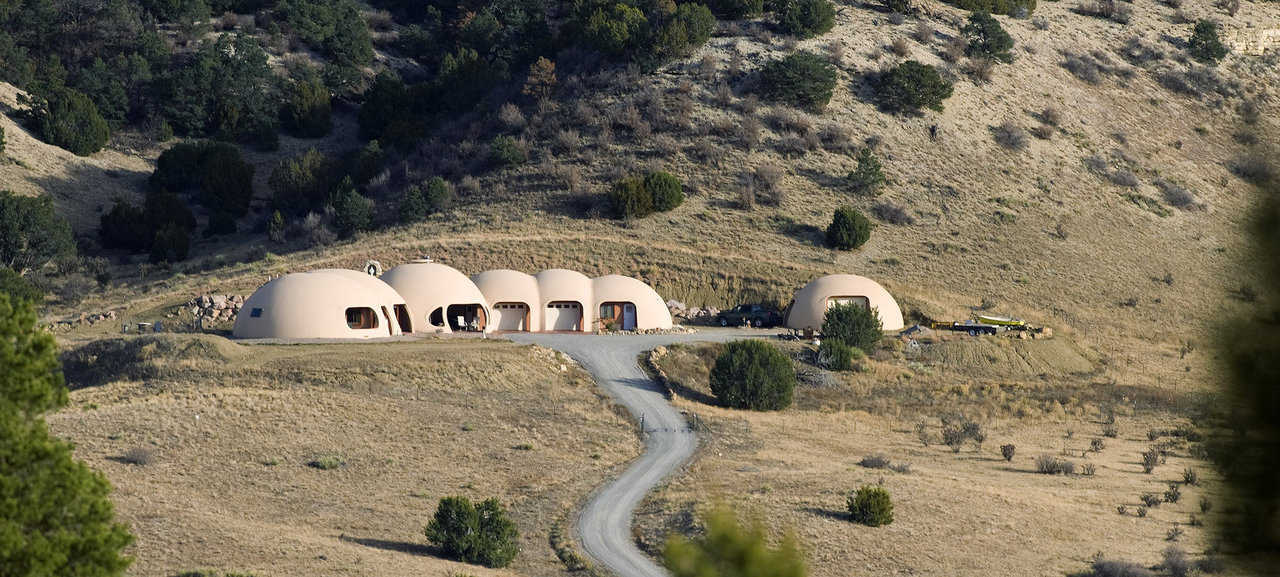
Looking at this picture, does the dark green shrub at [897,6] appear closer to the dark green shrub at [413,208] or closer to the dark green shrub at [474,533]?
the dark green shrub at [413,208]

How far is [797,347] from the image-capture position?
5231 cm

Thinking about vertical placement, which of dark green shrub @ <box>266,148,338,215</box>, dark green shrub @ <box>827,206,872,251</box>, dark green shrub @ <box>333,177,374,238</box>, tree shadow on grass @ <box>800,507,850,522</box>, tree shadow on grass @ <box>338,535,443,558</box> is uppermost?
dark green shrub @ <box>266,148,338,215</box>

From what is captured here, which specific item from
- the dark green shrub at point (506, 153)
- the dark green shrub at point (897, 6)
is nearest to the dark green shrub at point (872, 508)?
the dark green shrub at point (506, 153)

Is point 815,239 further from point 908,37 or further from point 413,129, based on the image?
point 413,129

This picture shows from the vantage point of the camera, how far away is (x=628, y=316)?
191 ft

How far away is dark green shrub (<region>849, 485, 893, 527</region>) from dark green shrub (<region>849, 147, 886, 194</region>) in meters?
48.6

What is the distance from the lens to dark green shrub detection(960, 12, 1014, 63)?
9069 centimetres

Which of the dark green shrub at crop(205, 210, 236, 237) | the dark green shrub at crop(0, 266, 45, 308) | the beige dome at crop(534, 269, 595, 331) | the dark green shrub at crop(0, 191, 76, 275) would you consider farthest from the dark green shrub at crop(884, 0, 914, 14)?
the dark green shrub at crop(0, 266, 45, 308)

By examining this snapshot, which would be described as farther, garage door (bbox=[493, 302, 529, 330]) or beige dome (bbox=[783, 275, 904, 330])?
beige dome (bbox=[783, 275, 904, 330])

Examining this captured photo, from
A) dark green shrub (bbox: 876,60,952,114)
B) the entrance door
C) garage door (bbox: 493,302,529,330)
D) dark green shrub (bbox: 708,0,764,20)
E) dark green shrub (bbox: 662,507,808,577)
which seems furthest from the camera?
dark green shrub (bbox: 708,0,764,20)

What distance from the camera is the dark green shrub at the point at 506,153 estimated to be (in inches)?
3113

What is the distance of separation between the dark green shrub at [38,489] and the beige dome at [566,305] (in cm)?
4373

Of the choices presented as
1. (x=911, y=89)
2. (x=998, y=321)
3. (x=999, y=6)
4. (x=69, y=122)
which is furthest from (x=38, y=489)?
(x=999, y=6)

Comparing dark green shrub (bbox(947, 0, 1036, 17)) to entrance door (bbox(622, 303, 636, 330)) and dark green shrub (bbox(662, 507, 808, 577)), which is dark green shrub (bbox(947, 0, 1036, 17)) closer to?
entrance door (bbox(622, 303, 636, 330))
